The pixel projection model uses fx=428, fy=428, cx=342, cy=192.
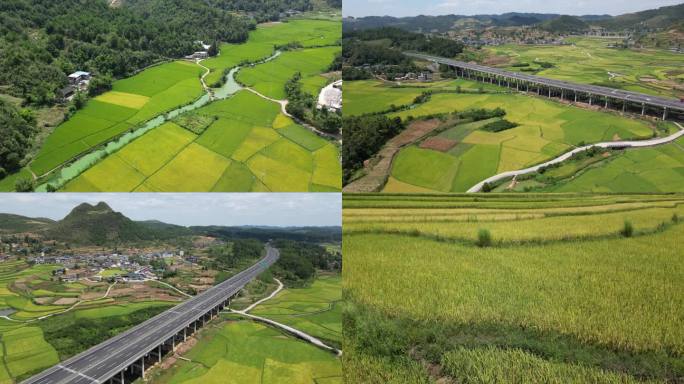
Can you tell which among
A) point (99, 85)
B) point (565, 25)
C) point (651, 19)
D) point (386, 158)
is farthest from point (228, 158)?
point (651, 19)

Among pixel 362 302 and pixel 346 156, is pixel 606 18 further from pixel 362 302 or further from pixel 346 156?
pixel 362 302

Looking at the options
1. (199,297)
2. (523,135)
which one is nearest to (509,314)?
(523,135)

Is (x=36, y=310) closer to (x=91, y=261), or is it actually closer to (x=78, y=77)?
(x=91, y=261)

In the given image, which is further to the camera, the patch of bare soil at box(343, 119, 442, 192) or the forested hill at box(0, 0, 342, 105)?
the patch of bare soil at box(343, 119, 442, 192)

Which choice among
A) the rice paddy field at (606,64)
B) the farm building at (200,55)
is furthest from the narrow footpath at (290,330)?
the rice paddy field at (606,64)

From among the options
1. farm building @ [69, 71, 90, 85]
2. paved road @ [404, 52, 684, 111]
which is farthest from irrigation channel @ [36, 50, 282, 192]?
paved road @ [404, 52, 684, 111]

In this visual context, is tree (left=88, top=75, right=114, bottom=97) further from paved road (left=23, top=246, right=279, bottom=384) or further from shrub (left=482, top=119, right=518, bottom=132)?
shrub (left=482, top=119, right=518, bottom=132)
